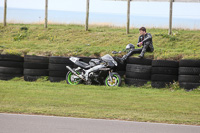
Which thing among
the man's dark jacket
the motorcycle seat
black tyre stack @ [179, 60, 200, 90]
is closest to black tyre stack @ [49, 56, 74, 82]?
the motorcycle seat

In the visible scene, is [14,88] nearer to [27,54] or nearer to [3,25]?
[27,54]

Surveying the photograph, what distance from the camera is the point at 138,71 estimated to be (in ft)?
44.6

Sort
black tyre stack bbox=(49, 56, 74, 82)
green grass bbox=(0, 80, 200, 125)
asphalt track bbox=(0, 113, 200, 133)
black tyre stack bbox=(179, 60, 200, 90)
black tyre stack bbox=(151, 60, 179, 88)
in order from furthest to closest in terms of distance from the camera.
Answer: black tyre stack bbox=(49, 56, 74, 82)
black tyre stack bbox=(151, 60, 179, 88)
black tyre stack bbox=(179, 60, 200, 90)
green grass bbox=(0, 80, 200, 125)
asphalt track bbox=(0, 113, 200, 133)

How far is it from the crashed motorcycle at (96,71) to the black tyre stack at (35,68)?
943 mm

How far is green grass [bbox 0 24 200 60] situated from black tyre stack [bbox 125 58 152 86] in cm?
70

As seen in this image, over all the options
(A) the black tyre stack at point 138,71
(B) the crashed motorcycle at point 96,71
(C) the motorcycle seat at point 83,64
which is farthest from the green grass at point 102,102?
(C) the motorcycle seat at point 83,64

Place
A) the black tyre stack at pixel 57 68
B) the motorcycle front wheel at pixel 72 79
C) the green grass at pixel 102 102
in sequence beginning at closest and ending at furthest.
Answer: the green grass at pixel 102 102
the motorcycle front wheel at pixel 72 79
the black tyre stack at pixel 57 68

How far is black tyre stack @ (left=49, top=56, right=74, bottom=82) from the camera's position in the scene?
14.3 metres

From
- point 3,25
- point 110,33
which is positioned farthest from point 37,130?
point 3,25

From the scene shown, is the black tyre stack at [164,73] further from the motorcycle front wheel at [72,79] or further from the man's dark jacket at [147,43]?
the motorcycle front wheel at [72,79]

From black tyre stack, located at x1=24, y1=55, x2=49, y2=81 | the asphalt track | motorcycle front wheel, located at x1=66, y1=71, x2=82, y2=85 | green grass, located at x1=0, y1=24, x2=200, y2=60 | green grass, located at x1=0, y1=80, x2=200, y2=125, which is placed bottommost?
green grass, located at x1=0, y1=80, x2=200, y2=125

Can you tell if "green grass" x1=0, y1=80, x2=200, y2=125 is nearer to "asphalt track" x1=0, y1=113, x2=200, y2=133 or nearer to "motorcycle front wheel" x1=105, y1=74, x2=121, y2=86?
"motorcycle front wheel" x1=105, y1=74, x2=121, y2=86

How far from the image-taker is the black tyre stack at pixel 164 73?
43.8 ft

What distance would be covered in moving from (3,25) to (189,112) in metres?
18.2
